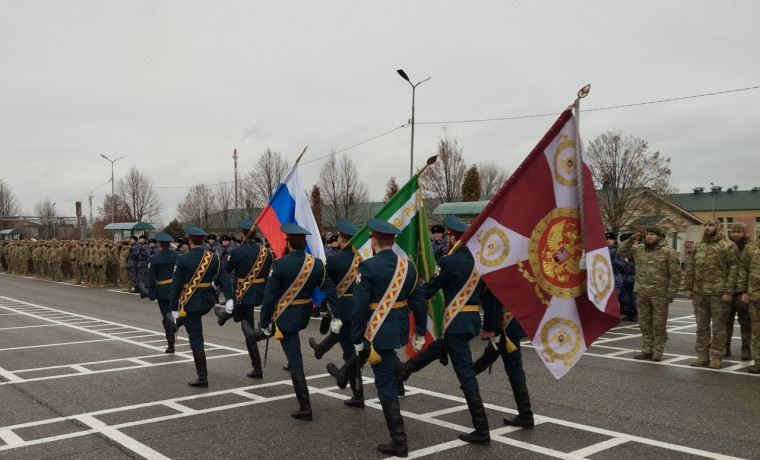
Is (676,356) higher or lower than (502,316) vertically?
lower

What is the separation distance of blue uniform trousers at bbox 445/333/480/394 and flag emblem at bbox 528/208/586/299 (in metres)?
0.90

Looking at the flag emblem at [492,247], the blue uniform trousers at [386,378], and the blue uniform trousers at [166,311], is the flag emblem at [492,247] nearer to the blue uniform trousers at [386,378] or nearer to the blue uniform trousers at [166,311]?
the blue uniform trousers at [386,378]

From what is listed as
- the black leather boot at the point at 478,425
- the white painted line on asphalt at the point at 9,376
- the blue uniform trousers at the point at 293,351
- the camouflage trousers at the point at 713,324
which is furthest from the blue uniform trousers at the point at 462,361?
the white painted line on asphalt at the point at 9,376

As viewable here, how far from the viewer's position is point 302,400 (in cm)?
636

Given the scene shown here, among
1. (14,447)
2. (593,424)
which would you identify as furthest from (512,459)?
(14,447)

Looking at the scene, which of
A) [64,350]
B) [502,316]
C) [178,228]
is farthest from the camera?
[178,228]

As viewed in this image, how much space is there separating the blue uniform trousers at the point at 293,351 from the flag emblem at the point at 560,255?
2.63m

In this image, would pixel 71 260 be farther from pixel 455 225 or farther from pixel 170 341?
pixel 455 225

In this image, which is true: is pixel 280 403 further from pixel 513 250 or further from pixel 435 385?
pixel 513 250

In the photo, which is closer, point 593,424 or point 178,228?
point 593,424

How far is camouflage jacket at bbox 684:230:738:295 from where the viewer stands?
9031 millimetres

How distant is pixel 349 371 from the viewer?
6.72 meters

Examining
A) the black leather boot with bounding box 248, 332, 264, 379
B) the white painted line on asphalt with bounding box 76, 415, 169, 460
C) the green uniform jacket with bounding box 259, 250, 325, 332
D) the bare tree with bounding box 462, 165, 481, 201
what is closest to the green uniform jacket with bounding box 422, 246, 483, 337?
the green uniform jacket with bounding box 259, 250, 325, 332

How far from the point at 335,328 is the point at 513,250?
2.07 metres
